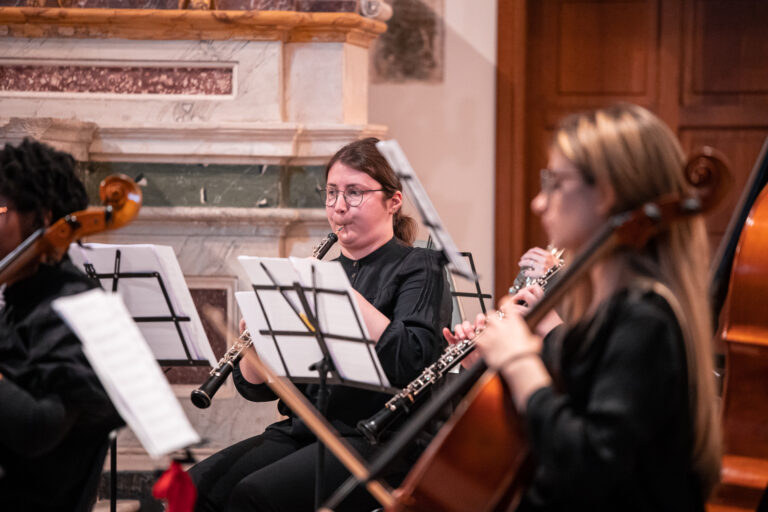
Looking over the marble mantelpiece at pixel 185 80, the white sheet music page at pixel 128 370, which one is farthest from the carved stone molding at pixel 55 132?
the white sheet music page at pixel 128 370

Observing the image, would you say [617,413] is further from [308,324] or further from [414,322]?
[414,322]

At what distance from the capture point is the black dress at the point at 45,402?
1.75 metres

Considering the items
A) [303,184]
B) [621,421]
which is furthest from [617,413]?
[303,184]

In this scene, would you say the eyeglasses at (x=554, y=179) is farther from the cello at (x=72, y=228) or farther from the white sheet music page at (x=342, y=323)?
the cello at (x=72, y=228)

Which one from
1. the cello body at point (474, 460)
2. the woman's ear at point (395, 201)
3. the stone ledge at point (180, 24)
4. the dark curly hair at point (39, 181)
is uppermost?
the stone ledge at point (180, 24)

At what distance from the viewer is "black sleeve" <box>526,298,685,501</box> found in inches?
52.6

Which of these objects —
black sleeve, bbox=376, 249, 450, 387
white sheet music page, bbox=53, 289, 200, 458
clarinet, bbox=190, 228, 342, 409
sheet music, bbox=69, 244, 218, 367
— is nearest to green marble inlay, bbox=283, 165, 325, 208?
clarinet, bbox=190, 228, 342, 409

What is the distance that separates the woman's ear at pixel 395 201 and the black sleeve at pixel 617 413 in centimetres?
139

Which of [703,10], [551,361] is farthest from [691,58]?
[551,361]

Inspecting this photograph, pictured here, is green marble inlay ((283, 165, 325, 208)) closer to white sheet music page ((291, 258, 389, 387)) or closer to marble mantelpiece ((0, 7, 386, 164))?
marble mantelpiece ((0, 7, 386, 164))

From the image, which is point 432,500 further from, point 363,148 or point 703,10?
point 703,10

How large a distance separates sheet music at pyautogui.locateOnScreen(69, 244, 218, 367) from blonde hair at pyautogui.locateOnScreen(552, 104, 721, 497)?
130 cm

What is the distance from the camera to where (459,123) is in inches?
180

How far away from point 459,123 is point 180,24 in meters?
1.51
